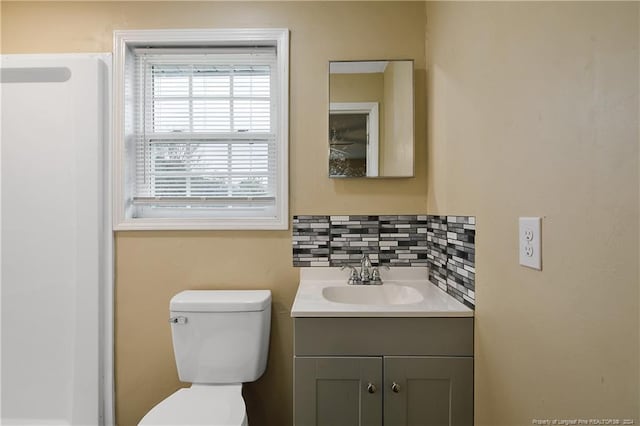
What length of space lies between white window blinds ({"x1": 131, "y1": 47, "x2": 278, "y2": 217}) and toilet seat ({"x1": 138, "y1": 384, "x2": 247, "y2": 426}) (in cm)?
81

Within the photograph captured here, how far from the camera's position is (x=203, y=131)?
6.02 ft

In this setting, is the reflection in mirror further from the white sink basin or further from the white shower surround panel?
the white shower surround panel

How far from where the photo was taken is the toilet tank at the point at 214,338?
154 centimetres

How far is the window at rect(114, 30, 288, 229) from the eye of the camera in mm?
1823

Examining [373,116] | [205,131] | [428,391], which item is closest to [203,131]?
[205,131]

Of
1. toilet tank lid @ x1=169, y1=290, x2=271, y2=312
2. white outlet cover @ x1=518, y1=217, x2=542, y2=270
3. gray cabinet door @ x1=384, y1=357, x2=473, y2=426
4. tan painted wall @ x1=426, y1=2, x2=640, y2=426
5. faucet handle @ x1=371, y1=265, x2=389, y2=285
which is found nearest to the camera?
tan painted wall @ x1=426, y1=2, x2=640, y2=426

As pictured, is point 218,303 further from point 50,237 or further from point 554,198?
point 554,198

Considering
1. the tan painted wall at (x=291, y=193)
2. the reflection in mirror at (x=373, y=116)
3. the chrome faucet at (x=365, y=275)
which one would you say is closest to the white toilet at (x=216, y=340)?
the tan painted wall at (x=291, y=193)

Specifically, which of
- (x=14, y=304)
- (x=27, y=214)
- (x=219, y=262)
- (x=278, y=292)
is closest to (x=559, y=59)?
(x=278, y=292)

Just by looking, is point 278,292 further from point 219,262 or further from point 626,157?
point 626,157

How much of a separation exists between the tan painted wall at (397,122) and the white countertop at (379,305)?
50 cm

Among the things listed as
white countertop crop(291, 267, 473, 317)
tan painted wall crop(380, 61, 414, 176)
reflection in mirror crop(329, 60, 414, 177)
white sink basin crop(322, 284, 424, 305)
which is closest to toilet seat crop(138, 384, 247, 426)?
A: white countertop crop(291, 267, 473, 317)

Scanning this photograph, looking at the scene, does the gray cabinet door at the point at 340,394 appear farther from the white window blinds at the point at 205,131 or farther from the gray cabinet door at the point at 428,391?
the white window blinds at the point at 205,131

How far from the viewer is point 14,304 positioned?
173 centimetres
